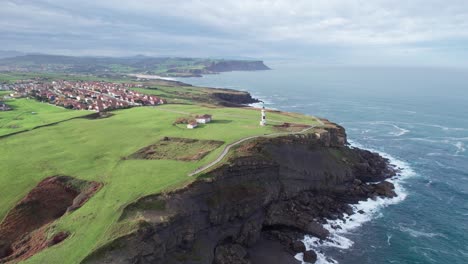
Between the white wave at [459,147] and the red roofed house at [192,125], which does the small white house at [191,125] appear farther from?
the white wave at [459,147]

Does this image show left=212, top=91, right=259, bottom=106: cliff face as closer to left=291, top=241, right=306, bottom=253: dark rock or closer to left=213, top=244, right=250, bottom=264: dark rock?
left=291, top=241, right=306, bottom=253: dark rock

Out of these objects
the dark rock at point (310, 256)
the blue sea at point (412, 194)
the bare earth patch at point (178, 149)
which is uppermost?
the bare earth patch at point (178, 149)

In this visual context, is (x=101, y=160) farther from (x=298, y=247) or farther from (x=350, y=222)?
(x=350, y=222)

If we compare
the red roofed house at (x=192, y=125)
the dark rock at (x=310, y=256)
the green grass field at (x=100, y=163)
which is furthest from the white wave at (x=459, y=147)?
the red roofed house at (x=192, y=125)

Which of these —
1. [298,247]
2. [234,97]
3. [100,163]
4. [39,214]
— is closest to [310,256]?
[298,247]

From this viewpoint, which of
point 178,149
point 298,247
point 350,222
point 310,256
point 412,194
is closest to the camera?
point 310,256

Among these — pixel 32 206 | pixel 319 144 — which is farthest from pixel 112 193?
pixel 319 144

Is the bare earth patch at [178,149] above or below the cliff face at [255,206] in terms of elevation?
above
